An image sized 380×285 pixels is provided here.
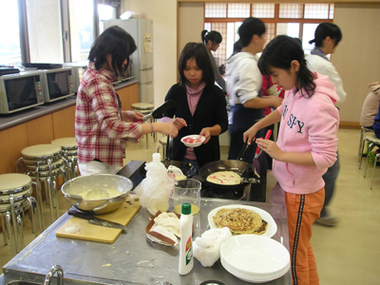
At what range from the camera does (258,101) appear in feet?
7.81

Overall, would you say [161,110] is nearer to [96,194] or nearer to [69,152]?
[96,194]

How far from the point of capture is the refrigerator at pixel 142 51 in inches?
214

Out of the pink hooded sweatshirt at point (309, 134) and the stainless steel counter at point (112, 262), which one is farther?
the pink hooded sweatshirt at point (309, 134)

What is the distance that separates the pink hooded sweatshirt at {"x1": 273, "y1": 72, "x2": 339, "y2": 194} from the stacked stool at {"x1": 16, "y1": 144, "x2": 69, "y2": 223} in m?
1.93

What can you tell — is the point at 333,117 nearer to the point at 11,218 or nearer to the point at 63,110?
the point at 11,218

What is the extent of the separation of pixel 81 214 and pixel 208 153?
3.34 ft

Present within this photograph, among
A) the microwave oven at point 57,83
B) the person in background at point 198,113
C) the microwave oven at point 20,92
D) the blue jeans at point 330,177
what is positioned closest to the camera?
the person in background at point 198,113

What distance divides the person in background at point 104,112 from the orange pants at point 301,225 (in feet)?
2.32

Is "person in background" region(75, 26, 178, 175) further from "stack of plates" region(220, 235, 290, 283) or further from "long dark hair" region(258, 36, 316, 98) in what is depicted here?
"stack of plates" region(220, 235, 290, 283)

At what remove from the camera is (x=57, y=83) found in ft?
11.2

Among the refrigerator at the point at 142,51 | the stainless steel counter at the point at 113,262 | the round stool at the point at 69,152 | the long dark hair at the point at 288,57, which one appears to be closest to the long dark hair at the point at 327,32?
the long dark hair at the point at 288,57

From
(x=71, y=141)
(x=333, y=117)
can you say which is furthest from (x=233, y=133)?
(x=71, y=141)

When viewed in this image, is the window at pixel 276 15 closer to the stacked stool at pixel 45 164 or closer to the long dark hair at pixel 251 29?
the long dark hair at pixel 251 29

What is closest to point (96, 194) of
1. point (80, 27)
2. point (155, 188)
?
point (155, 188)
